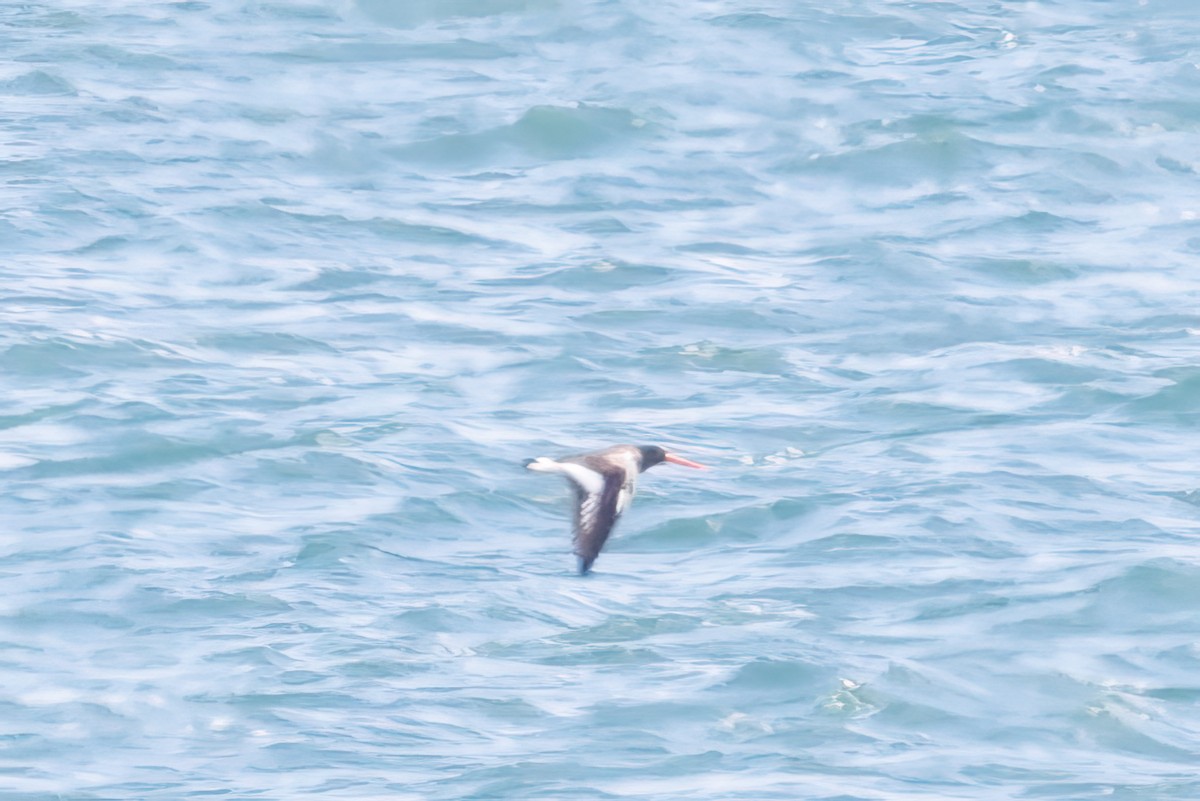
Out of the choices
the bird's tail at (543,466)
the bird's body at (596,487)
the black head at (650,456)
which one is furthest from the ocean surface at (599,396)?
the bird's tail at (543,466)

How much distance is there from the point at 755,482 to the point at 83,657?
396cm

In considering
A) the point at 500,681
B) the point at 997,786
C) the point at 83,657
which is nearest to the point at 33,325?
the point at 83,657

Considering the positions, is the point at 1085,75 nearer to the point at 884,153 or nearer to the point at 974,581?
the point at 884,153

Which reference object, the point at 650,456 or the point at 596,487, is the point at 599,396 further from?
the point at 596,487

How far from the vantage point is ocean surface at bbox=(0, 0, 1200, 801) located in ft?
30.5

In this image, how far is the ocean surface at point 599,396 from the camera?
9.30 meters

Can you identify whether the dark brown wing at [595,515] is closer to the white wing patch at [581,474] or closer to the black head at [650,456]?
the white wing patch at [581,474]

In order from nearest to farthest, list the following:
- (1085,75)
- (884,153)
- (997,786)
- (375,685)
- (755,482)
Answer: (997,786)
(375,685)
(755,482)
(884,153)
(1085,75)

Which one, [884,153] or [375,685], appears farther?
[884,153]

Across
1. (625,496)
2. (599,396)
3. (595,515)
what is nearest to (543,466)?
(595,515)

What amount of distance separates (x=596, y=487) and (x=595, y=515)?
377 mm

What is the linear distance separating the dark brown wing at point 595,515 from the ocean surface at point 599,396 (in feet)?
4.10

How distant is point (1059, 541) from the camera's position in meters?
11.3

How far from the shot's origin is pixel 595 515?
7.92m
